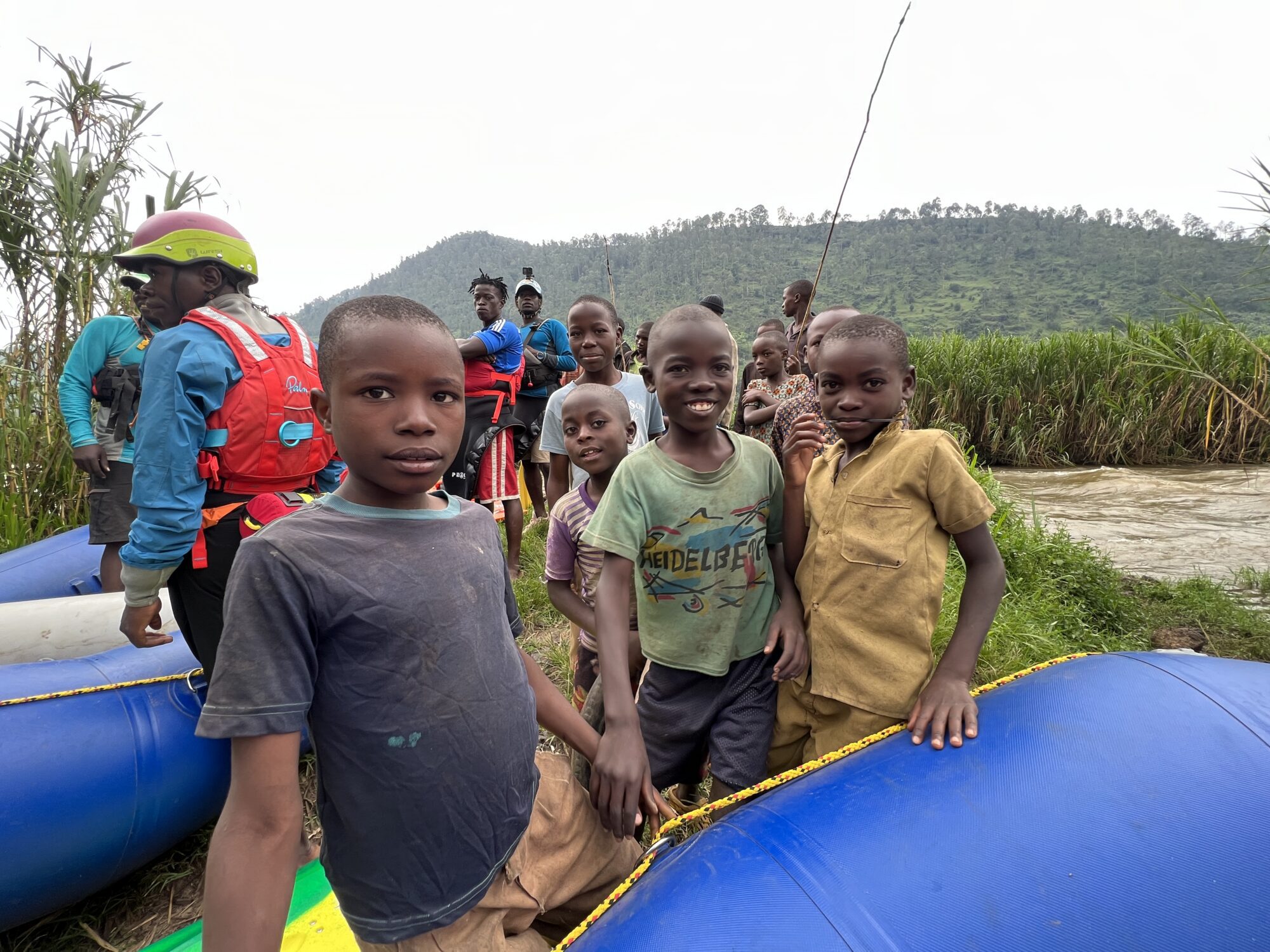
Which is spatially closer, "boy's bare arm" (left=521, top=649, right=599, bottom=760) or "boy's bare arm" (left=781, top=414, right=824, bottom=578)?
"boy's bare arm" (left=521, top=649, right=599, bottom=760)

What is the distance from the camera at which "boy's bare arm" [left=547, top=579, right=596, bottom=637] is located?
186cm

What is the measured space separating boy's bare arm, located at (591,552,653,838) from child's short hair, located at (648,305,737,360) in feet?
2.32

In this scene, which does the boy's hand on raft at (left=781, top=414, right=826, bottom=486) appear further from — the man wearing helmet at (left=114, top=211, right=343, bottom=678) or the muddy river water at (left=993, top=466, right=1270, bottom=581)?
the muddy river water at (left=993, top=466, right=1270, bottom=581)

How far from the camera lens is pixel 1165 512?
21.7ft

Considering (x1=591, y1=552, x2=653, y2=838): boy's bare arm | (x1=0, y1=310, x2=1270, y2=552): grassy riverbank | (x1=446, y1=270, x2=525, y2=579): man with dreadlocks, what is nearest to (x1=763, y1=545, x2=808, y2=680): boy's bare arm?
(x1=591, y1=552, x2=653, y2=838): boy's bare arm

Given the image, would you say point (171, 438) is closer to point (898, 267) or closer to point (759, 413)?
point (759, 413)

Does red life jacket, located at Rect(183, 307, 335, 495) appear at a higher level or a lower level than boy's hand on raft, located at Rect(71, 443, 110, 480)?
higher

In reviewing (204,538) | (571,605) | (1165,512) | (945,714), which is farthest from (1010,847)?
(1165,512)

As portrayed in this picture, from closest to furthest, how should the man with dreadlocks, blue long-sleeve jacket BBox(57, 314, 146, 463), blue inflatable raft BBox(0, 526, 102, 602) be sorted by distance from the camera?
1. blue long-sleeve jacket BBox(57, 314, 146, 463)
2. blue inflatable raft BBox(0, 526, 102, 602)
3. the man with dreadlocks

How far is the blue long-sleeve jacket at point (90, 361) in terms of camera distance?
10.8 feet

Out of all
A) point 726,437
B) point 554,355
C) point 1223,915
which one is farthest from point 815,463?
point 554,355

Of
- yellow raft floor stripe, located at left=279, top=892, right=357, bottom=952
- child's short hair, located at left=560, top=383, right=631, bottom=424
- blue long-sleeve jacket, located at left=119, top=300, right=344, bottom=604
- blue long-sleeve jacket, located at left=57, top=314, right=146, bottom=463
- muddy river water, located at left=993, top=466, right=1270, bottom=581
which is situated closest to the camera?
yellow raft floor stripe, located at left=279, top=892, right=357, bottom=952

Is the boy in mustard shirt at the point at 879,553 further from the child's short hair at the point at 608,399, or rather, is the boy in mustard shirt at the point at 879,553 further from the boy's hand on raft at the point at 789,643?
the child's short hair at the point at 608,399

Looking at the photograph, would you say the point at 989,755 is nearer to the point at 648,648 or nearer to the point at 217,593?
→ the point at 648,648
